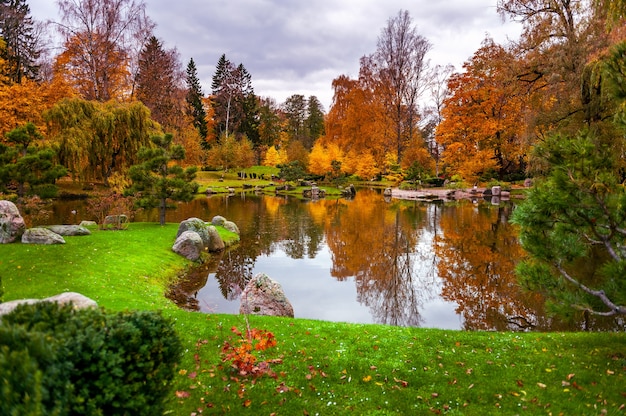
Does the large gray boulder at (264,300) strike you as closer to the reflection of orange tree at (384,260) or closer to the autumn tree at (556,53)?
the reflection of orange tree at (384,260)

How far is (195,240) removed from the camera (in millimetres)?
13562

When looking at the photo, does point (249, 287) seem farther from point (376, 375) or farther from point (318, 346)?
point (376, 375)

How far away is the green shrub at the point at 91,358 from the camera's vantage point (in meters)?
2.00

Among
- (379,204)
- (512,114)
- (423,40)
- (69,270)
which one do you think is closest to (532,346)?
(69,270)

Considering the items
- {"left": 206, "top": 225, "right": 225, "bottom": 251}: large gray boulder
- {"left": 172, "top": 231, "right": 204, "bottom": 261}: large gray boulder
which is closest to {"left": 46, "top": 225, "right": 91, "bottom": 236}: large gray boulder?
{"left": 172, "top": 231, "right": 204, "bottom": 261}: large gray boulder

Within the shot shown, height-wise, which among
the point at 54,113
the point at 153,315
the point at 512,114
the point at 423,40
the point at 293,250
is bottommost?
the point at 293,250

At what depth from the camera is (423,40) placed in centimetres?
4106

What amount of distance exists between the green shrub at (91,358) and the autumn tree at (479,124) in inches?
1356

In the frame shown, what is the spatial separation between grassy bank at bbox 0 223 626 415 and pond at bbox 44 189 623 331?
219 cm

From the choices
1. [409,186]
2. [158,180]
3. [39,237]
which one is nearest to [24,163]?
[39,237]

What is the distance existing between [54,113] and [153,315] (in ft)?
78.6

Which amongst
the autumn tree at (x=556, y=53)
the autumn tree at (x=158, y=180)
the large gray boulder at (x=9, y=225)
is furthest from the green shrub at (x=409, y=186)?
the large gray boulder at (x=9, y=225)

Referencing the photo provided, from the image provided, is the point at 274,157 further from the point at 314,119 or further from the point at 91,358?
the point at 91,358

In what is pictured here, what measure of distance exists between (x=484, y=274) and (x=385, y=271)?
10.4 feet
